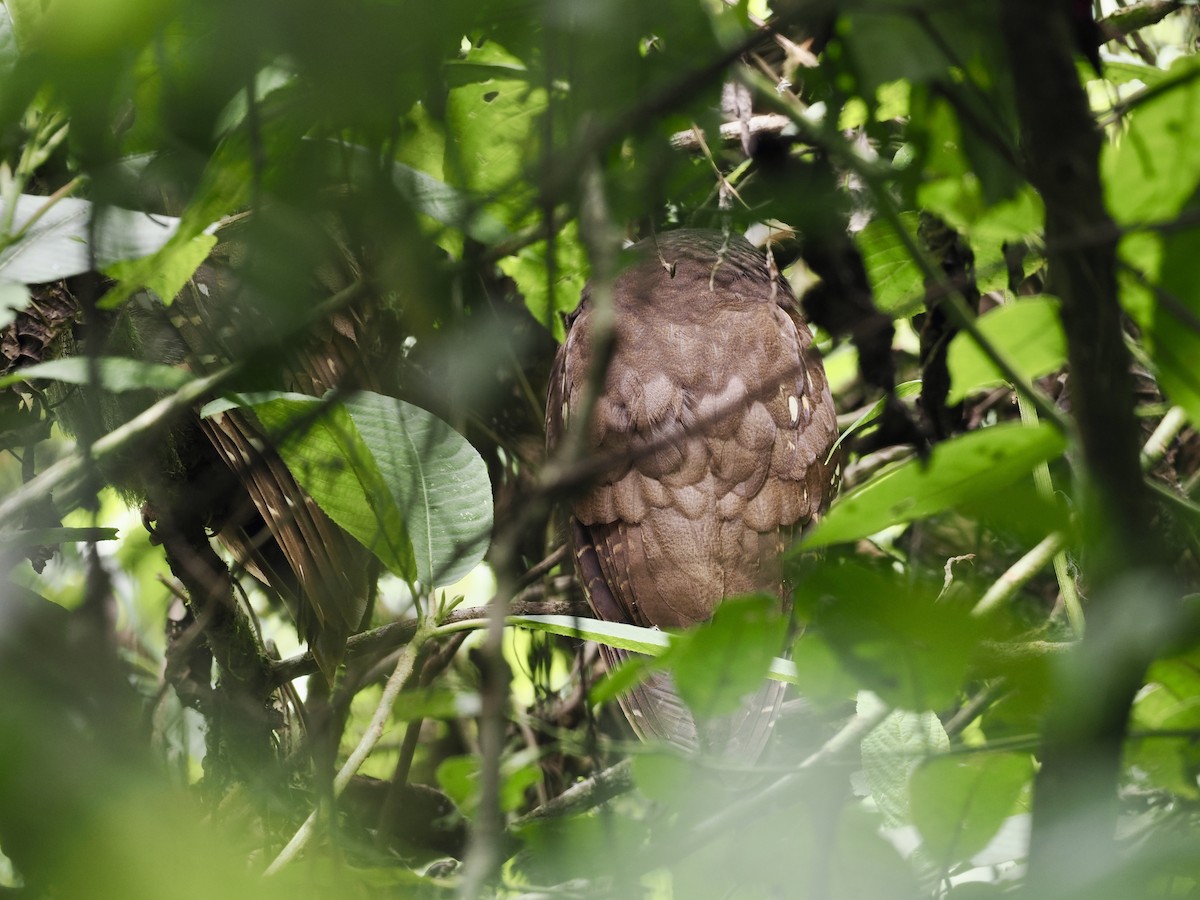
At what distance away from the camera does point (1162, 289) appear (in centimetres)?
48

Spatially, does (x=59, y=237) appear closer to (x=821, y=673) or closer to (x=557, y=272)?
(x=557, y=272)

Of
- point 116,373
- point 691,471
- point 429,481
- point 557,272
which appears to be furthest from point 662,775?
point 691,471

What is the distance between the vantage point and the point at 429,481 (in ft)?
3.30

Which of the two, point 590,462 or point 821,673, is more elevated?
point 590,462

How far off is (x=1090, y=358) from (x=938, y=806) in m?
0.24

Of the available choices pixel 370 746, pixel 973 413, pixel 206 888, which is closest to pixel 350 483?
pixel 370 746

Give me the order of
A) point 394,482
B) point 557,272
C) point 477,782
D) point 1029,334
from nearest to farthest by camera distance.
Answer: point 1029,334
point 477,782
point 394,482
point 557,272

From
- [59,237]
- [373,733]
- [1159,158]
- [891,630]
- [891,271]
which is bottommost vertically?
[373,733]

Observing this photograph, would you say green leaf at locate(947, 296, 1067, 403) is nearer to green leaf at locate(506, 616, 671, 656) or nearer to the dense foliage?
the dense foliage

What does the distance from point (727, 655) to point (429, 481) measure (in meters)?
0.56

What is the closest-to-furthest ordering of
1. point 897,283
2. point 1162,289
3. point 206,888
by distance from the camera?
1. point 206,888
2. point 1162,289
3. point 897,283

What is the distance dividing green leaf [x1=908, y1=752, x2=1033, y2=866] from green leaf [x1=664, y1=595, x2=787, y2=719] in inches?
4.1

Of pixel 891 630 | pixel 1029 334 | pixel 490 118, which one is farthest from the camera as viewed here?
pixel 490 118

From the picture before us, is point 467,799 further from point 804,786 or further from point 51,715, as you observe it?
point 51,715
